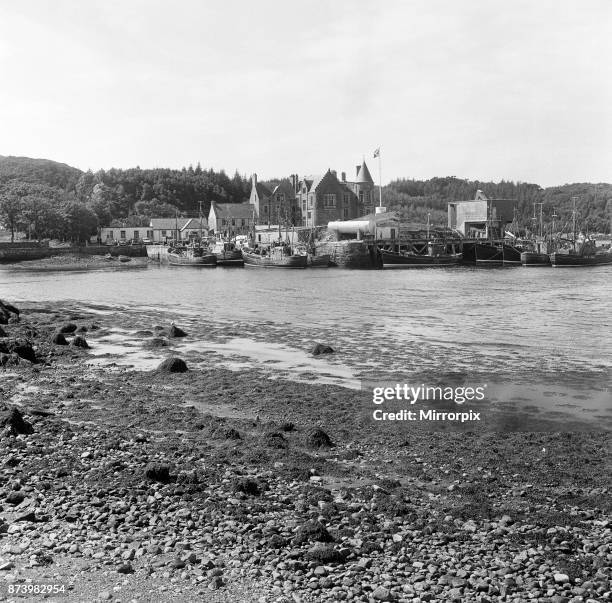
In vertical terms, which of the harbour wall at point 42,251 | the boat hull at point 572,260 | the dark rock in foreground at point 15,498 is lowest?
the dark rock in foreground at point 15,498

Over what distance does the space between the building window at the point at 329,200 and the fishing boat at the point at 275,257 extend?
26.0 meters

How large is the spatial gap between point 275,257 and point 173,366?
234ft

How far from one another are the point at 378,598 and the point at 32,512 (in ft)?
15.1

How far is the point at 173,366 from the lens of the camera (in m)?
18.5

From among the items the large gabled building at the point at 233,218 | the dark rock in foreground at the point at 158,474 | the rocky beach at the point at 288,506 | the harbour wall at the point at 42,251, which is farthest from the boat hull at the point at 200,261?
the dark rock in foreground at the point at 158,474

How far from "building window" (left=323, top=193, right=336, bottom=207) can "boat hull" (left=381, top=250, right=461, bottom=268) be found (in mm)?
28541

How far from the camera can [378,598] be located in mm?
6703

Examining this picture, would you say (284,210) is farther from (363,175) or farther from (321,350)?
(321,350)

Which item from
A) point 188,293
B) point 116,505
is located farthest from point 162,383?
point 188,293

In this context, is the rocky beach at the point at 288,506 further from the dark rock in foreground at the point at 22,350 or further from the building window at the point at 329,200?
the building window at the point at 329,200

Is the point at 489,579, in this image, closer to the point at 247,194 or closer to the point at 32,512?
the point at 32,512

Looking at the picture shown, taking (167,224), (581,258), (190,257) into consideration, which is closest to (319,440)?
(190,257)

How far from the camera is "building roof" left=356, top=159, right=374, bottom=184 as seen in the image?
12731 centimetres

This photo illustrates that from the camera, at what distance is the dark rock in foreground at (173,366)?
→ 18.4 meters
